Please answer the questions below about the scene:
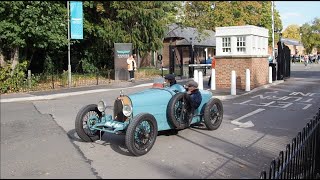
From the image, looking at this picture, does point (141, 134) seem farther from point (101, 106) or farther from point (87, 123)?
point (87, 123)

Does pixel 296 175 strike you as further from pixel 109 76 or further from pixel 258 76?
pixel 109 76

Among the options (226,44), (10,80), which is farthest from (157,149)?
(10,80)

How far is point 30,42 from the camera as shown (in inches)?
774

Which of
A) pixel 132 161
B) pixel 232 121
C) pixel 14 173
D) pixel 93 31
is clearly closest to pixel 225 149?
pixel 132 161

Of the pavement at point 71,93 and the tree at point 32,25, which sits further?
the tree at point 32,25

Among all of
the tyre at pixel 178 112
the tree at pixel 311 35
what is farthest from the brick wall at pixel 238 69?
the tree at pixel 311 35

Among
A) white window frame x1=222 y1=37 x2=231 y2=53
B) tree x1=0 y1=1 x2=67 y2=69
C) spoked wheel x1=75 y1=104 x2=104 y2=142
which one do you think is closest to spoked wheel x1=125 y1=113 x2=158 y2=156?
spoked wheel x1=75 y1=104 x2=104 y2=142

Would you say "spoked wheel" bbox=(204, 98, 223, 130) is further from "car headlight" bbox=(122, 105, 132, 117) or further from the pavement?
the pavement

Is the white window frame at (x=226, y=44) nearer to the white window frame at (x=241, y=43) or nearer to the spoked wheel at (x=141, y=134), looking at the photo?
the white window frame at (x=241, y=43)

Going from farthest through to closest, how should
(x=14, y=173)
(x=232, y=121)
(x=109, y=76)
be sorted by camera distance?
1. (x=109, y=76)
2. (x=232, y=121)
3. (x=14, y=173)

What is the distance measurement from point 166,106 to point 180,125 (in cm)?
51

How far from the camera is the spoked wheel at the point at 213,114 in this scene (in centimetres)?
859

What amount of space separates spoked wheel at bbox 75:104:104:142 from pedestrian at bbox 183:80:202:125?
1.84 meters

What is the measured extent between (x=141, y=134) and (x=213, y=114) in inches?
107
